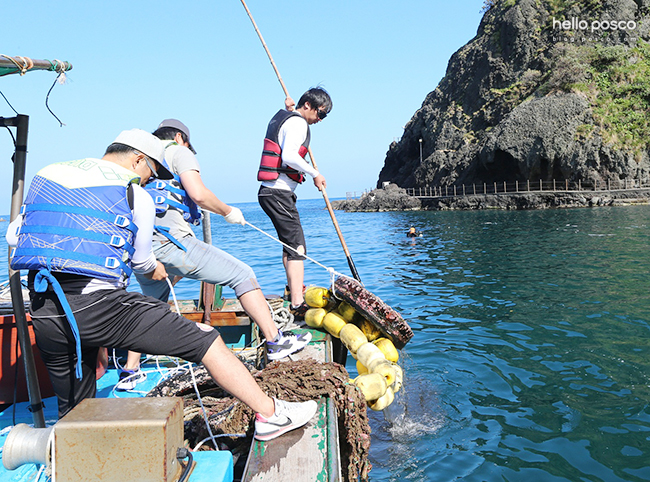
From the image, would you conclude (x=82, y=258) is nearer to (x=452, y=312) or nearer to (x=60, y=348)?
(x=60, y=348)

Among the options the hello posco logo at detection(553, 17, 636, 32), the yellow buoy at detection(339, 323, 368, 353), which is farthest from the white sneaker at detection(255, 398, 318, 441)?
the hello posco logo at detection(553, 17, 636, 32)

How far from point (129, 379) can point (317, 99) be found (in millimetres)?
2967

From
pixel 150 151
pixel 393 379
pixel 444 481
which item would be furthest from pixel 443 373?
pixel 150 151

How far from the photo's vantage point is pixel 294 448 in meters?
2.39

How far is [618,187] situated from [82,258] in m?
48.0

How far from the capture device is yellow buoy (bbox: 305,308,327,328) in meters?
4.31

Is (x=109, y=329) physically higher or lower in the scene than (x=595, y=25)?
lower

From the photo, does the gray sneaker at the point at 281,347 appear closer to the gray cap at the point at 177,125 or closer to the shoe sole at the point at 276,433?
the shoe sole at the point at 276,433

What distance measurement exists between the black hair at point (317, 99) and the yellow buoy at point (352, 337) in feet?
6.75

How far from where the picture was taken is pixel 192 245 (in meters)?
3.35

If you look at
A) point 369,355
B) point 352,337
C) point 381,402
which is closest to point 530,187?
point 352,337

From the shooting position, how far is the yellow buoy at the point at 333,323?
4213 millimetres

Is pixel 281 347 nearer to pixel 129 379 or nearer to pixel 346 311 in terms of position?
pixel 346 311

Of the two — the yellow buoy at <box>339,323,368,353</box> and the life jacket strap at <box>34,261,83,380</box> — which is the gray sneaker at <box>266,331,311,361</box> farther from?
the life jacket strap at <box>34,261,83,380</box>
